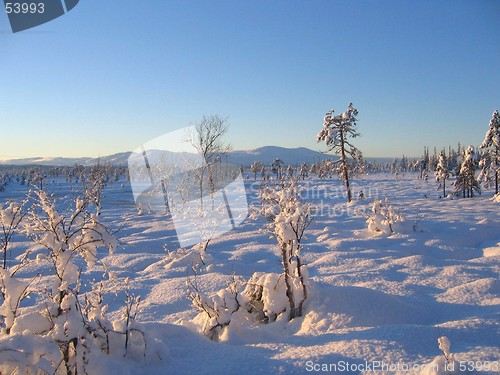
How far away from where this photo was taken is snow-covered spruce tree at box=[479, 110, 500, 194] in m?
28.8

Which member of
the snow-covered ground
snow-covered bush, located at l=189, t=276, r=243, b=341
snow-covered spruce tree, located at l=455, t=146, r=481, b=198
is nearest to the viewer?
the snow-covered ground

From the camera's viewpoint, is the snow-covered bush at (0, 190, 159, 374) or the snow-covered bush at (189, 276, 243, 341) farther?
the snow-covered bush at (189, 276, 243, 341)

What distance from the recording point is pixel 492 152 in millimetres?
30859

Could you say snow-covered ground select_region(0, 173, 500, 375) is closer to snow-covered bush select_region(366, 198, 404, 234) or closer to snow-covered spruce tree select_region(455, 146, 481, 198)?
snow-covered bush select_region(366, 198, 404, 234)

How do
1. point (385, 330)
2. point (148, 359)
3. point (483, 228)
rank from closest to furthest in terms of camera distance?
point (148, 359)
point (385, 330)
point (483, 228)

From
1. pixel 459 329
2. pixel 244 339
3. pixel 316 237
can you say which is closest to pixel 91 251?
pixel 244 339

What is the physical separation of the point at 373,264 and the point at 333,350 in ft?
23.8

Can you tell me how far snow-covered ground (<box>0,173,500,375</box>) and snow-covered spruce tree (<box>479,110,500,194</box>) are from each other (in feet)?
53.1

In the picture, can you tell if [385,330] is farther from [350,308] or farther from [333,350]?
[350,308]

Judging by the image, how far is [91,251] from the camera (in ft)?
16.4

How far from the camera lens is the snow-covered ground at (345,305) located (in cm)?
377

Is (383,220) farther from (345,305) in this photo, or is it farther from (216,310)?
(216,310)

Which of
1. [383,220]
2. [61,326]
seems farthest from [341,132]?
[61,326]

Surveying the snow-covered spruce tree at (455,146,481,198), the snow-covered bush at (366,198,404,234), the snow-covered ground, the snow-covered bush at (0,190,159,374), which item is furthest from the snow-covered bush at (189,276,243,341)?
the snow-covered spruce tree at (455,146,481,198)
